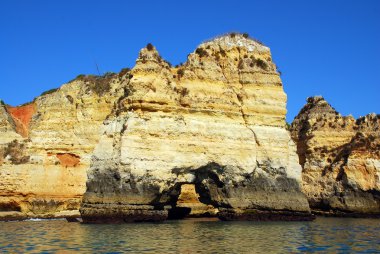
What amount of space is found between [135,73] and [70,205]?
10859 mm

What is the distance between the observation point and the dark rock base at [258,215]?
1030 inches

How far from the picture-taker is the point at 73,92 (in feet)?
120

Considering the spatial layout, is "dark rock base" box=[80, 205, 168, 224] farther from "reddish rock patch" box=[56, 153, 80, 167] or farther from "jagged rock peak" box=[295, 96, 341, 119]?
"jagged rock peak" box=[295, 96, 341, 119]

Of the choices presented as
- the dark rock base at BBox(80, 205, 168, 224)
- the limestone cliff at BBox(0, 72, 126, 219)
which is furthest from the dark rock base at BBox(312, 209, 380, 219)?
the limestone cliff at BBox(0, 72, 126, 219)

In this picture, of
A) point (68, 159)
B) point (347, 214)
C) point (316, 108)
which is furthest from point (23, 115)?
point (347, 214)

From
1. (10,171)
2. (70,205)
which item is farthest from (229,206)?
(10,171)

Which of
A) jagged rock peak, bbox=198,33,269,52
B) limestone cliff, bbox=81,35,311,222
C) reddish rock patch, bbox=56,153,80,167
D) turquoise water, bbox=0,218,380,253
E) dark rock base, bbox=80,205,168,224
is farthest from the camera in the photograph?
reddish rock patch, bbox=56,153,80,167

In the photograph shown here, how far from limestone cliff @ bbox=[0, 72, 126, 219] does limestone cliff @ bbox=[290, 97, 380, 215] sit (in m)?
Answer: 14.4

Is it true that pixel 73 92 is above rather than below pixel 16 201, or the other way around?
above

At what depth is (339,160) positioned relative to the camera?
36500 mm

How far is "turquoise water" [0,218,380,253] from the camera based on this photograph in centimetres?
1498

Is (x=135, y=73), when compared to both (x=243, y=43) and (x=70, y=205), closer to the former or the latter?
(x=243, y=43)

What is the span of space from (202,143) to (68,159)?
11.2 m

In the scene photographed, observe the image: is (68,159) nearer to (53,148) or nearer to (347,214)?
(53,148)
